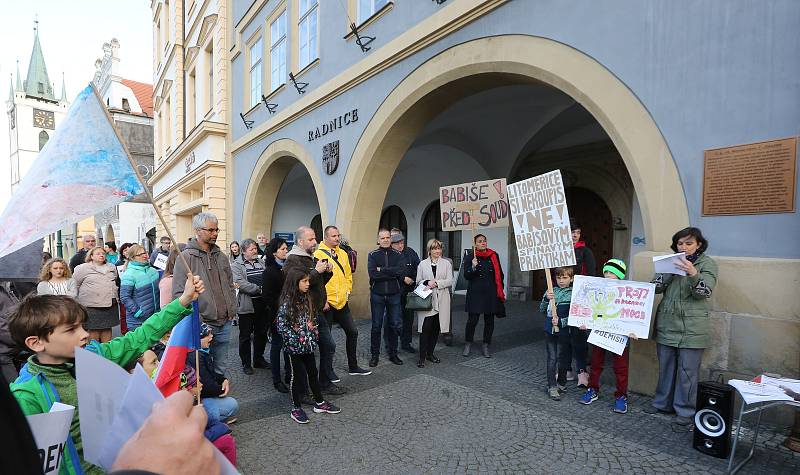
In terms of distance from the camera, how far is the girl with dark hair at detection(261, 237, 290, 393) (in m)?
4.61

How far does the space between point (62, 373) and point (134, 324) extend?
5220 millimetres

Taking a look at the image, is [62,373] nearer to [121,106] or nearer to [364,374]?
[364,374]

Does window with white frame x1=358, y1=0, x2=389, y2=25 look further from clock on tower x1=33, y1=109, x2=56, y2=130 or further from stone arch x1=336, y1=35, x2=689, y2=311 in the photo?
clock on tower x1=33, y1=109, x2=56, y2=130

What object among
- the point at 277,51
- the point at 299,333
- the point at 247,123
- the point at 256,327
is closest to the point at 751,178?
the point at 299,333

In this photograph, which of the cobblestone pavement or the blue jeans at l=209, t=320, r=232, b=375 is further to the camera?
the blue jeans at l=209, t=320, r=232, b=375

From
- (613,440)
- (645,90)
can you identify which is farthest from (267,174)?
(613,440)

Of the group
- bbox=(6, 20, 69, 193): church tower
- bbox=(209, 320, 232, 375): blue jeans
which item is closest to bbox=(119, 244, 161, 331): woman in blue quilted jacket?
bbox=(209, 320, 232, 375): blue jeans

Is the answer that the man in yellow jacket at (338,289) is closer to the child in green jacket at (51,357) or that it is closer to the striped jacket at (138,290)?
the striped jacket at (138,290)

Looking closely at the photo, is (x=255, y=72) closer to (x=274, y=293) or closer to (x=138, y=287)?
(x=138, y=287)

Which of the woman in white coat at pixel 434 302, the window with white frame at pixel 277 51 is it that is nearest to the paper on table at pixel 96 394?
the woman in white coat at pixel 434 302

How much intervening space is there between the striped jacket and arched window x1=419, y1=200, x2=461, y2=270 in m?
8.74

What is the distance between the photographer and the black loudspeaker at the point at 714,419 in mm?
3107

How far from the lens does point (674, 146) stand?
4.05 m

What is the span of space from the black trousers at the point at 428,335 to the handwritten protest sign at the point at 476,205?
140 cm
